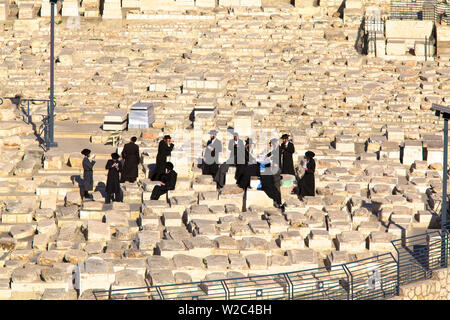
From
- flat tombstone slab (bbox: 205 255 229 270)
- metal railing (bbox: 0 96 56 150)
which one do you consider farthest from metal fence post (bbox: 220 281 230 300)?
metal railing (bbox: 0 96 56 150)

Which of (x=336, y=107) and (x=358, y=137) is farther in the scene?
(x=336, y=107)

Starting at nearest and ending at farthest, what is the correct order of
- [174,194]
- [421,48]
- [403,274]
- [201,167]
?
[403,274]
[174,194]
[201,167]
[421,48]

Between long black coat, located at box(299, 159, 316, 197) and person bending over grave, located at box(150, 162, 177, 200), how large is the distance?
8.05ft

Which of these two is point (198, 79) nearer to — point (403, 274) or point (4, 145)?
point (4, 145)

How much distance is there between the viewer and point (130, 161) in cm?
1983

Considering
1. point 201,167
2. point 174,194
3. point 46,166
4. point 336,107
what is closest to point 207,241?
point 174,194

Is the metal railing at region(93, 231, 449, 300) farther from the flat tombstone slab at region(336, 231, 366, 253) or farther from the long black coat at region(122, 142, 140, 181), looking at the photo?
the long black coat at region(122, 142, 140, 181)

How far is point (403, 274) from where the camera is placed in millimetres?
15945

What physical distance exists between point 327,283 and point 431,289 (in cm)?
165

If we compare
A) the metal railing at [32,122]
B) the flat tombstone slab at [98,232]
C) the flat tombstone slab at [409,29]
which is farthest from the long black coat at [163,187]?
the flat tombstone slab at [409,29]

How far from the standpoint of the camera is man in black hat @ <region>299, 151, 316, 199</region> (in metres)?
19.1

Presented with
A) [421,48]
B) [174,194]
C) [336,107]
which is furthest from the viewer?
[421,48]

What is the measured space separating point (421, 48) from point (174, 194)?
11752mm

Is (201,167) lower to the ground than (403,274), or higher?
higher
